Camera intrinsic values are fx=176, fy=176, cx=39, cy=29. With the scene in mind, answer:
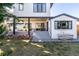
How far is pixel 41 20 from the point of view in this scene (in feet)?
11.5

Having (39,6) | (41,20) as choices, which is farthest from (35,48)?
(39,6)

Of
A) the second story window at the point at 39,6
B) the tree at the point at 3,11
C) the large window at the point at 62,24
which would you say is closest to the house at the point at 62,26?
the large window at the point at 62,24

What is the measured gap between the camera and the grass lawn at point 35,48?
337 centimetres

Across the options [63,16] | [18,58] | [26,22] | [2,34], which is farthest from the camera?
[63,16]

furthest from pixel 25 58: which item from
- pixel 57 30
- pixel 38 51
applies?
pixel 57 30

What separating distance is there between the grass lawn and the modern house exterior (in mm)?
315

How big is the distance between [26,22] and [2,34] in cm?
60

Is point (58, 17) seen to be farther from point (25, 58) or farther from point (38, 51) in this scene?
point (25, 58)

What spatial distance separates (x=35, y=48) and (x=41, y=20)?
0.58 m

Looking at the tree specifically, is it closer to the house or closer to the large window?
the house

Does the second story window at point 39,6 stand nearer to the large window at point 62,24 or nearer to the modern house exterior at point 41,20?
the modern house exterior at point 41,20

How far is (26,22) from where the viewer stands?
3.36 m

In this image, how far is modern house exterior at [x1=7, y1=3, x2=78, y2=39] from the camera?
3373 mm

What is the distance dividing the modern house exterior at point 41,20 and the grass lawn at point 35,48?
315mm
